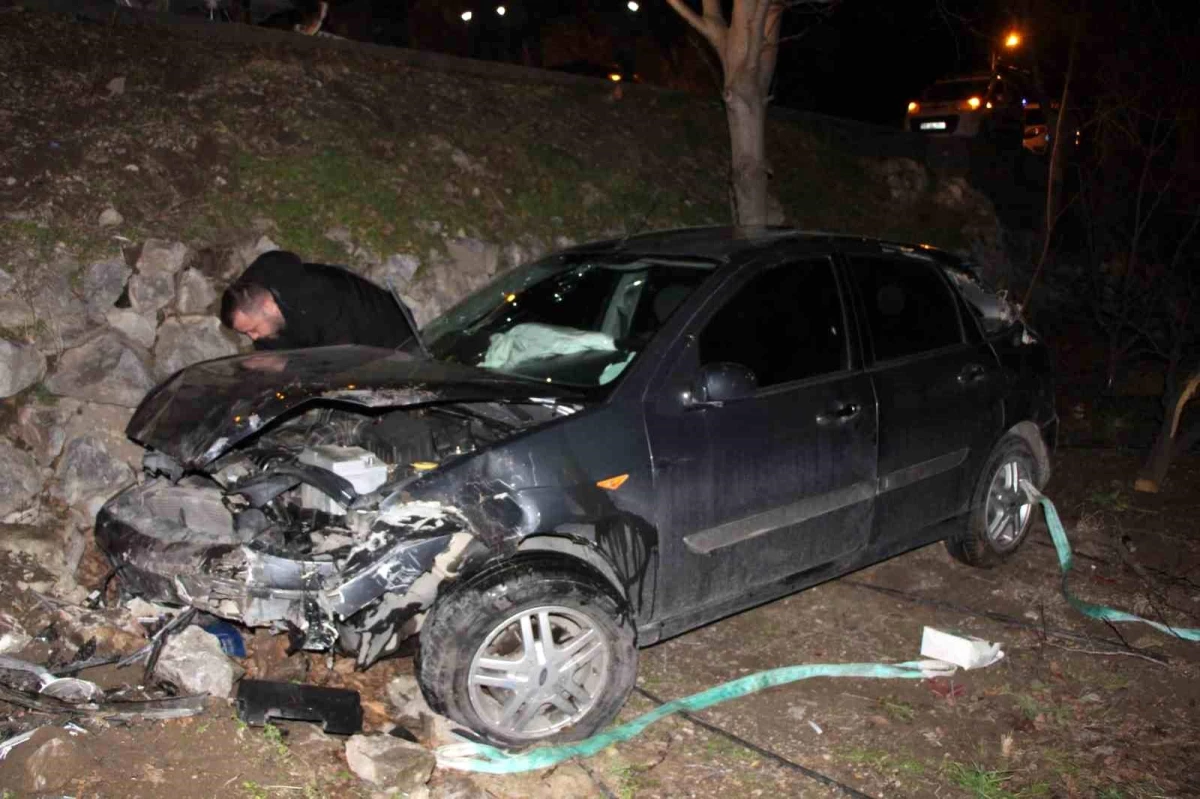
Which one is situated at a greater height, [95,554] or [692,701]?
[95,554]

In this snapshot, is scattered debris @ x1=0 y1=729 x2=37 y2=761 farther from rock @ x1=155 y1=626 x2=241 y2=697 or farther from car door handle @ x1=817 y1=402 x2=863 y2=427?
car door handle @ x1=817 y1=402 x2=863 y2=427

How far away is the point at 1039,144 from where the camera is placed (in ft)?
56.5

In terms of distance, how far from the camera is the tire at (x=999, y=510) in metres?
5.45

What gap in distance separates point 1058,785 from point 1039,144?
619 inches

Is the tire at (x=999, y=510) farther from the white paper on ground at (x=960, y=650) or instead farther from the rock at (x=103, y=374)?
the rock at (x=103, y=374)

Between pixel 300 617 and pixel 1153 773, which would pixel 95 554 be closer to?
pixel 300 617

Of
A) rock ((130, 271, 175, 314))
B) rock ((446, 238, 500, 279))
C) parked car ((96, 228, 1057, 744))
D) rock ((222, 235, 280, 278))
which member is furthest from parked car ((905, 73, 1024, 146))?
rock ((130, 271, 175, 314))

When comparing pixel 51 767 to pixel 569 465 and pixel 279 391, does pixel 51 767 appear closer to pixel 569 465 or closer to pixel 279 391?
pixel 279 391

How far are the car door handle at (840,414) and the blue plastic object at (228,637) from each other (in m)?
2.67

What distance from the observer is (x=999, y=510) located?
5.67 m

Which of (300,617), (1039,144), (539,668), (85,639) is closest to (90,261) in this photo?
(85,639)

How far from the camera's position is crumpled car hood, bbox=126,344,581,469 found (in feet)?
12.4

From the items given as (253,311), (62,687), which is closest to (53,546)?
(62,687)

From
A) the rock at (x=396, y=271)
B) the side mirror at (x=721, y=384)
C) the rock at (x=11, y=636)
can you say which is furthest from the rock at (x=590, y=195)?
the rock at (x=11, y=636)
